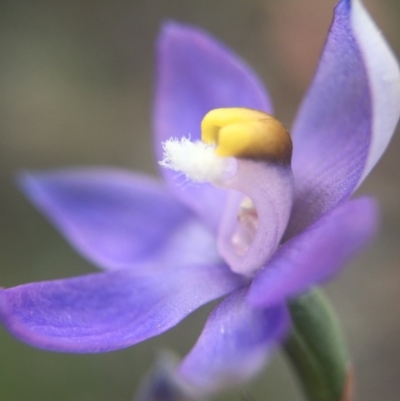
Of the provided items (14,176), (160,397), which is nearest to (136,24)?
(14,176)

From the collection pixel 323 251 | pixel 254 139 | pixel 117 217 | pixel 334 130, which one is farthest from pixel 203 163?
pixel 117 217

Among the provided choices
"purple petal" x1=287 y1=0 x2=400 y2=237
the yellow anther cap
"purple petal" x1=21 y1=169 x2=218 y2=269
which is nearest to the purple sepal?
"purple petal" x1=287 y1=0 x2=400 y2=237

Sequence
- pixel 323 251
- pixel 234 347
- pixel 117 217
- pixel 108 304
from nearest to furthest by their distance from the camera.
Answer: pixel 323 251
pixel 234 347
pixel 108 304
pixel 117 217

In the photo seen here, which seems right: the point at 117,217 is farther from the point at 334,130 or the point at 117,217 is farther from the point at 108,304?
the point at 334,130

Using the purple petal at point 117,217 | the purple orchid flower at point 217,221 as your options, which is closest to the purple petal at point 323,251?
the purple orchid flower at point 217,221

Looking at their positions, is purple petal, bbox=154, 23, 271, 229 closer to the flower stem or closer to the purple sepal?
the purple sepal

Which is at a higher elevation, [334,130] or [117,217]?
[334,130]

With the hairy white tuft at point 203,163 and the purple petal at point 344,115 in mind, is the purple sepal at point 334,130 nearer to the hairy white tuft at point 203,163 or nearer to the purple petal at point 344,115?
the purple petal at point 344,115
